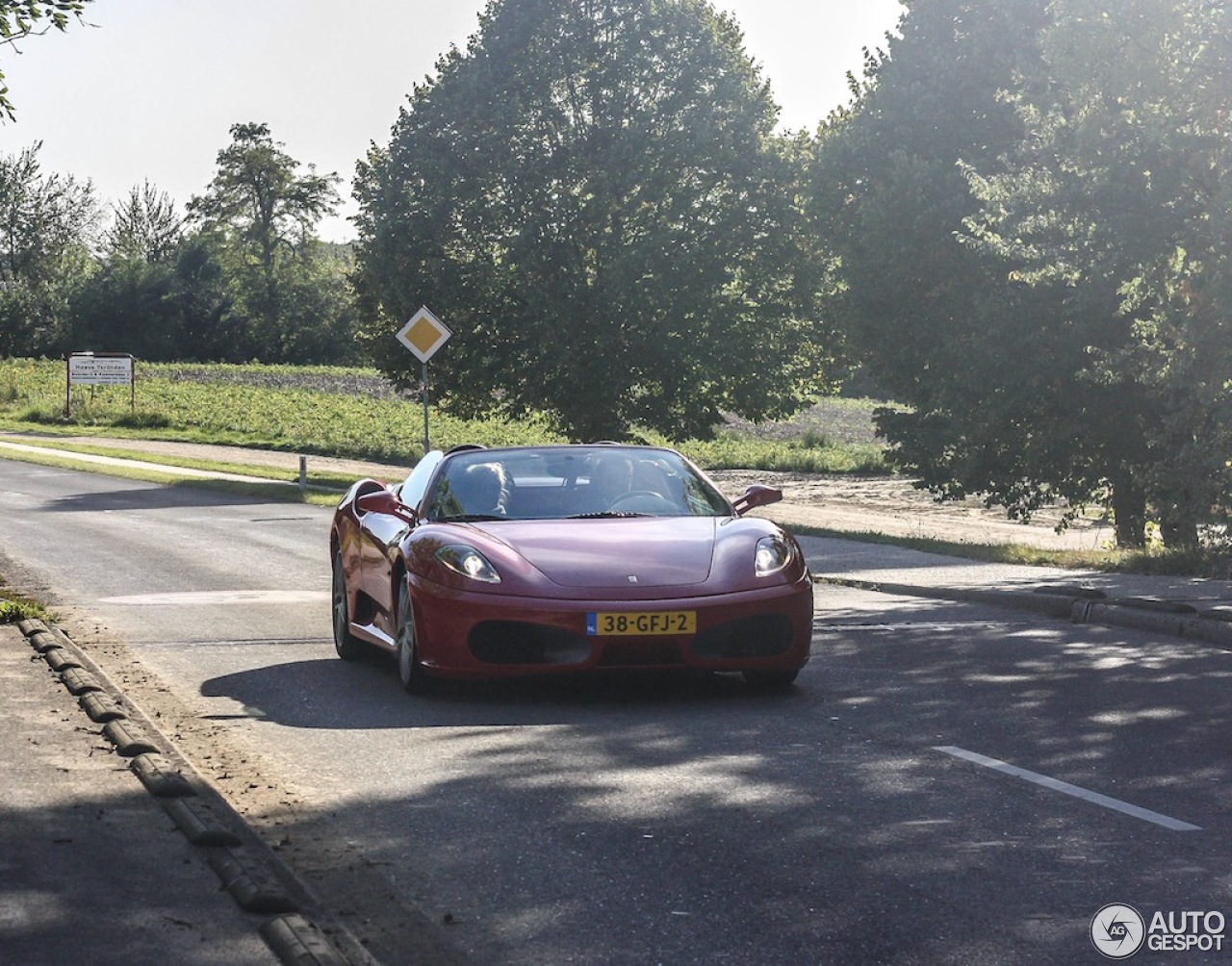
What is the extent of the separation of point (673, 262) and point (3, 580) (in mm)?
23639

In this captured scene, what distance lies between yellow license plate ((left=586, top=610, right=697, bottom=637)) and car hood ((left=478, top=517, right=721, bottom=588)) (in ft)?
0.53

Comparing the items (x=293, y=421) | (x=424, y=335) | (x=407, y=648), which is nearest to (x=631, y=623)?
(x=407, y=648)

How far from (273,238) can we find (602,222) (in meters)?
93.5

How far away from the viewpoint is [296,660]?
36.2ft

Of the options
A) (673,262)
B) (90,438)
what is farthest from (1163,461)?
(90,438)

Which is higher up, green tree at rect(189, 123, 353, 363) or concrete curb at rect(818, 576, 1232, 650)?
green tree at rect(189, 123, 353, 363)

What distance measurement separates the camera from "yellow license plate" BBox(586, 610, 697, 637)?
8.81 meters

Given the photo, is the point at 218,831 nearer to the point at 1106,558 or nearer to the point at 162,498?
the point at 1106,558

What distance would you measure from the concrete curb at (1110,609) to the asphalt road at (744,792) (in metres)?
0.26

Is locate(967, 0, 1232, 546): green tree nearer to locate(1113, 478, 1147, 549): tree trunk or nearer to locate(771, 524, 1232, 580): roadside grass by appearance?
locate(771, 524, 1232, 580): roadside grass

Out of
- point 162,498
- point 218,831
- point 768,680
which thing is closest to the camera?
point 218,831

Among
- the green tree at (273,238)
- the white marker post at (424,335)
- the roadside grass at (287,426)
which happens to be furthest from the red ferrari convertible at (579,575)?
the green tree at (273,238)

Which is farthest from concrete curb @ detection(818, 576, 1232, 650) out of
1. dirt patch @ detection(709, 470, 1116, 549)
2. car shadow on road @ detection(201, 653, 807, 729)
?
dirt patch @ detection(709, 470, 1116, 549)

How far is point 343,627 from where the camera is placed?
11203 mm
